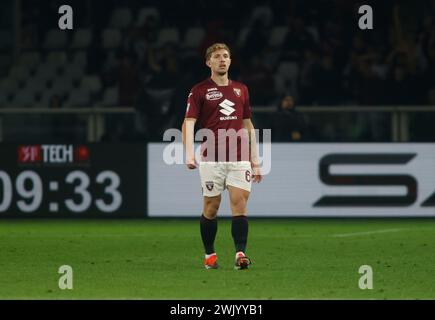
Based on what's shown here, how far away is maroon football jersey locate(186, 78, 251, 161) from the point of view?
11773mm

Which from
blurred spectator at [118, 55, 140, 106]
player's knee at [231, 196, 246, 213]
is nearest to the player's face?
player's knee at [231, 196, 246, 213]

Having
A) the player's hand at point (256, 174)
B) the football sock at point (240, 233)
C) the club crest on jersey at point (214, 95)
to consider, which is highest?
the club crest on jersey at point (214, 95)

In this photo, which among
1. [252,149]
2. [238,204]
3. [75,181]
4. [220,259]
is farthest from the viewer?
[75,181]

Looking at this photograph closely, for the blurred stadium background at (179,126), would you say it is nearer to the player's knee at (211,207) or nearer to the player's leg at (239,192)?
the player's leg at (239,192)

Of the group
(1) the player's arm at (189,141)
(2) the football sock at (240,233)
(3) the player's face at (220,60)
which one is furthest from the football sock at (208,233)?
(3) the player's face at (220,60)

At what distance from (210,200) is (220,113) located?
0.82 m

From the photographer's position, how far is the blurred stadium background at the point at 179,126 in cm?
1197

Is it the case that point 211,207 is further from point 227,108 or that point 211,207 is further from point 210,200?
point 227,108

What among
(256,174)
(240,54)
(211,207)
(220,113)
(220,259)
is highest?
(240,54)

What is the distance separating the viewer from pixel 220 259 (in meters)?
13.0

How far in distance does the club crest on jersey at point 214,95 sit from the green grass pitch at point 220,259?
159 centimetres

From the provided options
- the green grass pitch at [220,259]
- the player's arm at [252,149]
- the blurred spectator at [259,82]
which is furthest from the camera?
the blurred spectator at [259,82]

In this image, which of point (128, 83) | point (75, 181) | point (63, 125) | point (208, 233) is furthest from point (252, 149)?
point (128, 83)
